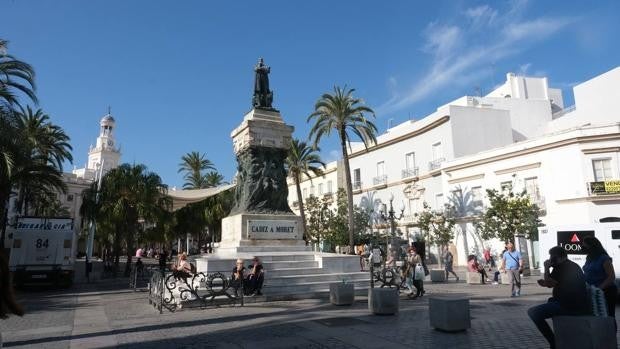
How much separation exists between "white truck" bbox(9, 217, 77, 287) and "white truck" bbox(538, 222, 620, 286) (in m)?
21.1

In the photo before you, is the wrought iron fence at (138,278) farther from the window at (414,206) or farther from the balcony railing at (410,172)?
the balcony railing at (410,172)

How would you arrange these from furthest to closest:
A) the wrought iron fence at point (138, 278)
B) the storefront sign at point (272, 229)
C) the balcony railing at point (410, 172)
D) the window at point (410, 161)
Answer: the window at point (410, 161) < the balcony railing at point (410, 172) < the wrought iron fence at point (138, 278) < the storefront sign at point (272, 229)

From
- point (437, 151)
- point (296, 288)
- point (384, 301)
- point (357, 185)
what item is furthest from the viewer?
point (357, 185)

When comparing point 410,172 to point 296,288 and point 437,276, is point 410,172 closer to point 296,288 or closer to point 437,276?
point 437,276

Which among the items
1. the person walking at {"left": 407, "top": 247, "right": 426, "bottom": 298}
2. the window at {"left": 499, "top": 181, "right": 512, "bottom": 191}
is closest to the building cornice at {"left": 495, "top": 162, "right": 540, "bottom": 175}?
the window at {"left": 499, "top": 181, "right": 512, "bottom": 191}

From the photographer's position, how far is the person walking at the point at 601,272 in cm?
601

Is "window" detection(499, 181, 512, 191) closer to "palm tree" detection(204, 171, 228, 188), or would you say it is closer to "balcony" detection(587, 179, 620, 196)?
"balcony" detection(587, 179, 620, 196)

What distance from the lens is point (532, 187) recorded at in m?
29.2

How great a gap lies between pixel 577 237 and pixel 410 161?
2413 centimetres

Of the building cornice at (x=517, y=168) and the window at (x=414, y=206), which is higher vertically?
the building cornice at (x=517, y=168)

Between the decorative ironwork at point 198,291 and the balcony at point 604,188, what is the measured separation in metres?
24.2

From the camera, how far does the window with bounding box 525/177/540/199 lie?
2895 cm

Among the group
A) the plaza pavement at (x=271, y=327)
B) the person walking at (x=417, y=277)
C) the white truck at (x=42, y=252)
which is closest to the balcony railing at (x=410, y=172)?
the person walking at (x=417, y=277)

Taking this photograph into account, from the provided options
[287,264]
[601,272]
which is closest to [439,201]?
[287,264]
